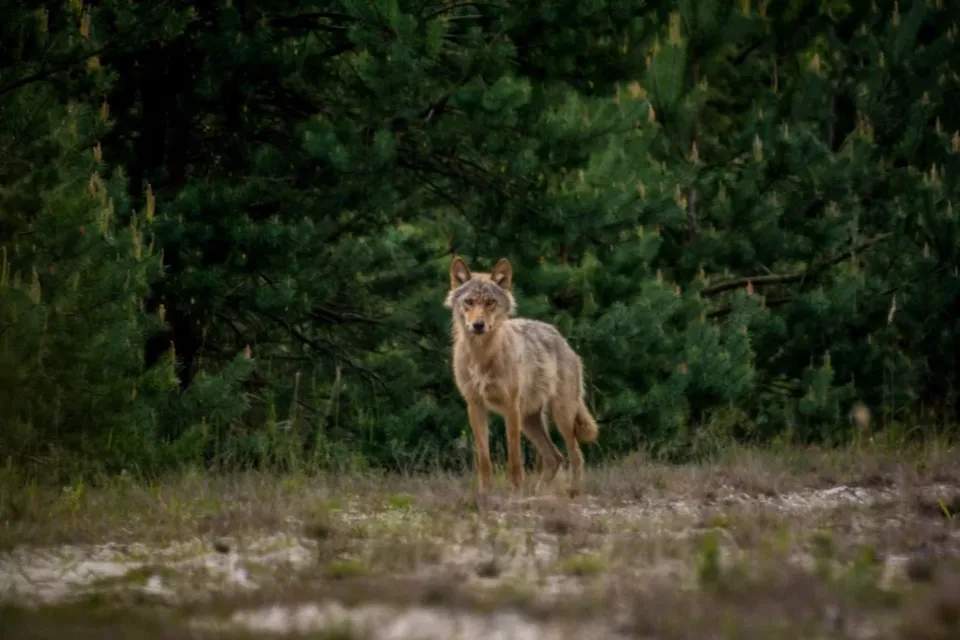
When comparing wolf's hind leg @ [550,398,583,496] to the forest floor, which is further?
wolf's hind leg @ [550,398,583,496]

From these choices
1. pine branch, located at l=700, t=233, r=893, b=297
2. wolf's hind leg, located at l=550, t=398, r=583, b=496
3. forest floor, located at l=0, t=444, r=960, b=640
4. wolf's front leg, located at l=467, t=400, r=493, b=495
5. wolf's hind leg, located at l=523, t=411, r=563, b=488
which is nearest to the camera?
forest floor, located at l=0, t=444, r=960, b=640

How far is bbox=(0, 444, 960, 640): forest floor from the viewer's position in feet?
16.3

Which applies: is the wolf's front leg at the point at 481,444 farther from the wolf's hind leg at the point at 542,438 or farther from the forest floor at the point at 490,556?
the wolf's hind leg at the point at 542,438

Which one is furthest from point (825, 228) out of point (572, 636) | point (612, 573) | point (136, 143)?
point (572, 636)

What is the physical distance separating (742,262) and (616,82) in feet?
9.45

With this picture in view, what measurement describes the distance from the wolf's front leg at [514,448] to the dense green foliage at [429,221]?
103 cm

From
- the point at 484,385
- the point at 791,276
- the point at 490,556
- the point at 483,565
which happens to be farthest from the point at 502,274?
the point at 791,276

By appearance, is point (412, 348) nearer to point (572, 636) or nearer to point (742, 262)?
point (742, 262)

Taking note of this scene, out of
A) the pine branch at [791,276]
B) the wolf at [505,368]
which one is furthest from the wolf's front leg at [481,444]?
the pine branch at [791,276]

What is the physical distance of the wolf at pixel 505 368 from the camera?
1070 centimetres

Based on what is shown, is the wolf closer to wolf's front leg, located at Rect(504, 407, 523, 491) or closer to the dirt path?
wolf's front leg, located at Rect(504, 407, 523, 491)

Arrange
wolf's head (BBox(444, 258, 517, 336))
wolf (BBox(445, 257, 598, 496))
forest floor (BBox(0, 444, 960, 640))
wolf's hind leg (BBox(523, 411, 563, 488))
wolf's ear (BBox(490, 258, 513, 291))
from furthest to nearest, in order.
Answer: wolf's hind leg (BBox(523, 411, 563, 488)) → wolf's ear (BBox(490, 258, 513, 291)) → wolf (BBox(445, 257, 598, 496)) → wolf's head (BBox(444, 258, 517, 336)) → forest floor (BBox(0, 444, 960, 640))

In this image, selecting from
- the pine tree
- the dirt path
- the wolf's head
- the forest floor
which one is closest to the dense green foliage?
the pine tree

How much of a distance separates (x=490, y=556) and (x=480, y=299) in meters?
4.16
